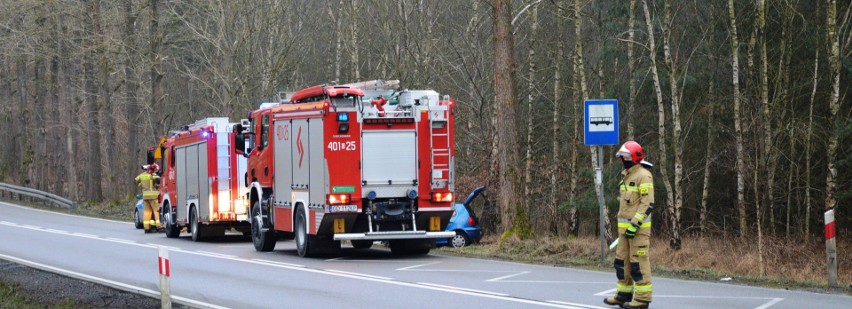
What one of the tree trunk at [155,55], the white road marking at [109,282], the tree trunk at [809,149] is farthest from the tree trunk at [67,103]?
the tree trunk at [809,149]

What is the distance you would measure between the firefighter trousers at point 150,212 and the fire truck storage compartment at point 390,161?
1360 centimetres

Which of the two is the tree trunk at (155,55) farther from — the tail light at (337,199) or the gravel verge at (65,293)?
the gravel verge at (65,293)

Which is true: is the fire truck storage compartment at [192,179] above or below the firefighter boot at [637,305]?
above

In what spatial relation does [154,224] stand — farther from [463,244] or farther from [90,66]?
[90,66]

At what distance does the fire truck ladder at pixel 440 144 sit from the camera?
20.4 meters

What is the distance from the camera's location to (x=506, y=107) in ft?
76.6

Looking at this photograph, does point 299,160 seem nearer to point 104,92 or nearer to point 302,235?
point 302,235

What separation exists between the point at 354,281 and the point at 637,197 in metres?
5.28

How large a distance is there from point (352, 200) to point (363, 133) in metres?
1.19

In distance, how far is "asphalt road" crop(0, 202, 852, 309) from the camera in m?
13.3

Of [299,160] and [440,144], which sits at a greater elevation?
[440,144]

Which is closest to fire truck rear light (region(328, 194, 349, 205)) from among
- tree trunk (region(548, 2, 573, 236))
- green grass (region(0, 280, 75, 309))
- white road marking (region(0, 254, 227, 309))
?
white road marking (region(0, 254, 227, 309))

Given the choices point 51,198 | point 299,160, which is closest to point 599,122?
point 299,160

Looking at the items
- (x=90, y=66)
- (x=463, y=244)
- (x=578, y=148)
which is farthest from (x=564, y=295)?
(x=90, y=66)
